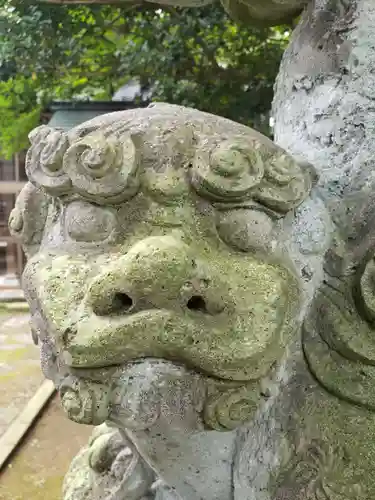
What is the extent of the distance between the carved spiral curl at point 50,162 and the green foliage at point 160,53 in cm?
124

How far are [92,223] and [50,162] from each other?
63 millimetres

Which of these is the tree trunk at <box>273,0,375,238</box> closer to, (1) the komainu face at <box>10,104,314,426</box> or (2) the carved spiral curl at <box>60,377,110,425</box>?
(1) the komainu face at <box>10,104,314,426</box>

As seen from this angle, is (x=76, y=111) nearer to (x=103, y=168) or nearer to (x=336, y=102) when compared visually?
(x=336, y=102)

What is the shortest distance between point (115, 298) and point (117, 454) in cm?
46

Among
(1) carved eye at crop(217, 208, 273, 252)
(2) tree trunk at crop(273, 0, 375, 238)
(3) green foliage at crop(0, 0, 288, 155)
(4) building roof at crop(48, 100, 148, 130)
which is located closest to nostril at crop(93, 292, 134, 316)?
(1) carved eye at crop(217, 208, 273, 252)

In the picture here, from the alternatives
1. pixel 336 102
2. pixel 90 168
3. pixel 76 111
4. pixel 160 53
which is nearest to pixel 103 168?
pixel 90 168

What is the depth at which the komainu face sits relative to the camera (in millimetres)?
481

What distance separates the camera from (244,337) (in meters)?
0.50

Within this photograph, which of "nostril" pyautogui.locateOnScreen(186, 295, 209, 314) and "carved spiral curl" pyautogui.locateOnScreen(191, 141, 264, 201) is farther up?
"carved spiral curl" pyautogui.locateOnScreen(191, 141, 264, 201)

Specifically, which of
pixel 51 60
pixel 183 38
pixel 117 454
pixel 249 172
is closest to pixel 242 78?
pixel 183 38

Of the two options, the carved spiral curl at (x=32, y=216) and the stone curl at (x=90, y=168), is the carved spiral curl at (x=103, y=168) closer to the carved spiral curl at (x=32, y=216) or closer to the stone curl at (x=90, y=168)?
the stone curl at (x=90, y=168)

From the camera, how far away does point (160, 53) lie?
75.3 inches

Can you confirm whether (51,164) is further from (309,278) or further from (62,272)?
(309,278)

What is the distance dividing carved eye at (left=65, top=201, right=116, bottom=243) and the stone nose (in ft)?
0.13
